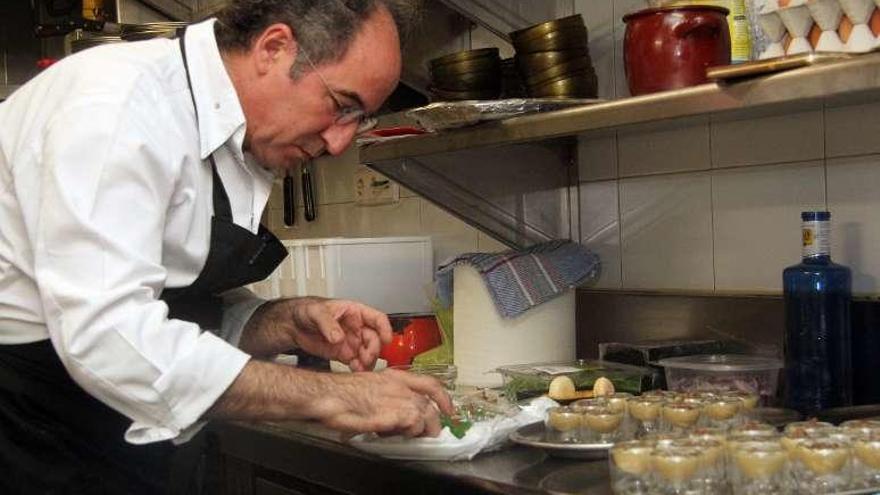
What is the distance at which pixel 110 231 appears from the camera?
128cm

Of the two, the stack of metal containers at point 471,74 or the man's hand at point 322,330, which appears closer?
the man's hand at point 322,330

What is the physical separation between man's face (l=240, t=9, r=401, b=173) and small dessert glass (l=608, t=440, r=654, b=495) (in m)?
0.63

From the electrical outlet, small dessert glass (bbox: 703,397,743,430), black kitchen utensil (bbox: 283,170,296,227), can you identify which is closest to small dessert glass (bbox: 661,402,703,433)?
small dessert glass (bbox: 703,397,743,430)

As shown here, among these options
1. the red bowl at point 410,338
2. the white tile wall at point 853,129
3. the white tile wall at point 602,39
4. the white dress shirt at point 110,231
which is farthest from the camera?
the red bowl at point 410,338

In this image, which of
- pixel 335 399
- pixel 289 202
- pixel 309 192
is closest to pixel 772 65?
pixel 335 399

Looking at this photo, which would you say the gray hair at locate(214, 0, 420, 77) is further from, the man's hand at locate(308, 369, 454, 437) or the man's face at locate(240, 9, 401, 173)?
the man's hand at locate(308, 369, 454, 437)

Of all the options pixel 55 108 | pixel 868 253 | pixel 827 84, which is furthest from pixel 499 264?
pixel 55 108

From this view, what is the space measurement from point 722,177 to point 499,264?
0.47 m

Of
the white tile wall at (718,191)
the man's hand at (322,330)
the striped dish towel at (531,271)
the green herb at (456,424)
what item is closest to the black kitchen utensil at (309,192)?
the white tile wall at (718,191)

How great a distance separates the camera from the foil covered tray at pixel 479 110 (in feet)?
6.33

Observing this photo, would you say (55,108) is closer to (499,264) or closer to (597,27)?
(499,264)

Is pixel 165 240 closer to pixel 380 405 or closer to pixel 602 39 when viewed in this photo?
pixel 380 405

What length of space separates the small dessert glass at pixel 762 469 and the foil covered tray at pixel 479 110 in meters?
0.76

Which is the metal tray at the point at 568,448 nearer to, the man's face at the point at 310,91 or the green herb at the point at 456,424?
the green herb at the point at 456,424
